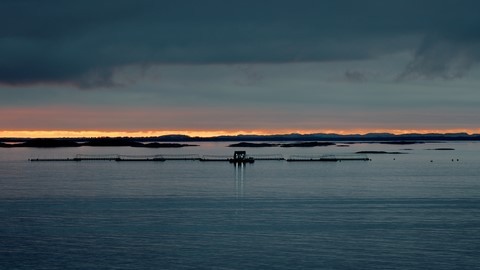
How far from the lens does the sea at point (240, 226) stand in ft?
143

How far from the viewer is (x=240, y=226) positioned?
5869cm

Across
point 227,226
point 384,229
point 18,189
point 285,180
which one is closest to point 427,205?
point 384,229

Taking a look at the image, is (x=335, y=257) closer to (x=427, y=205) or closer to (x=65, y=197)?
(x=427, y=205)

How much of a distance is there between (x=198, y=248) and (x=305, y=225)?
558 inches

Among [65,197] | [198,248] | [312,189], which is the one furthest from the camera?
[312,189]

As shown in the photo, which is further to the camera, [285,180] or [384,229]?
[285,180]

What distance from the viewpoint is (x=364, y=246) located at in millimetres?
48156

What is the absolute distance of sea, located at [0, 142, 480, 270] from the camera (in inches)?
1720

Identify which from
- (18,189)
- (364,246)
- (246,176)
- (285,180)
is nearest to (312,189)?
(285,180)

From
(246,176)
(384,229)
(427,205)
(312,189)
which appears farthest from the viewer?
(246,176)

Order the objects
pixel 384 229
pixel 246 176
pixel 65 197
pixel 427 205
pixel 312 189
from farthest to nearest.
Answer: pixel 246 176 → pixel 312 189 → pixel 65 197 → pixel 427 205 → pixel 384 229

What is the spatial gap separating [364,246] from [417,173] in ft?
301

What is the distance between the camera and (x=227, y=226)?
58844mm

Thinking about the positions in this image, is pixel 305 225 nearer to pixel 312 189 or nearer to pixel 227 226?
pixel 227 226
